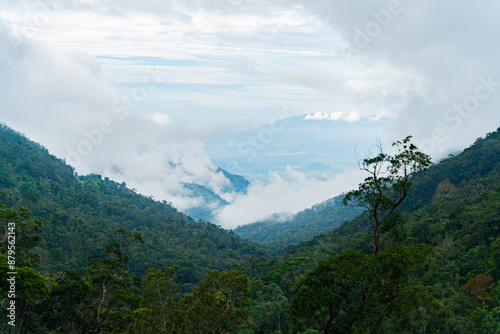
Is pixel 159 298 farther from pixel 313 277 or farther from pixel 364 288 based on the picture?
pixel 364 288

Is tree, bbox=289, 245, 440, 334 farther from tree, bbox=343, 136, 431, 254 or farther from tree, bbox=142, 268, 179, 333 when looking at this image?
tree, bbox=142, 268, 179, 333

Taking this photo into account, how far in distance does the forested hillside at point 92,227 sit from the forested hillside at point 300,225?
26614 mm

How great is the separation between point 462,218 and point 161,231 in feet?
183

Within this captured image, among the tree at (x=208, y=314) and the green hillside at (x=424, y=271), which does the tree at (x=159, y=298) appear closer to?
the tree at (x=208, y=314)

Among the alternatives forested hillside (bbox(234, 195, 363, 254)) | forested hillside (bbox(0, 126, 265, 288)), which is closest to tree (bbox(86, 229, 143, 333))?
forested hillside (bbox(0, 126, 265, 288))

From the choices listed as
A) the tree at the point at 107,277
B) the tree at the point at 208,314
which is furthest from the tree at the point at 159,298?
the tree at the point at 107,277

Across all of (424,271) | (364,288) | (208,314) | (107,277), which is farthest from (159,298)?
(424,271)

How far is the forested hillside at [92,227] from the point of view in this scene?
5319cm

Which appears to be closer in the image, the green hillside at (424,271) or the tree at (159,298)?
the green hillside at (424,271)

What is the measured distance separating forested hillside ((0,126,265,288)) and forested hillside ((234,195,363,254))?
26614 mm

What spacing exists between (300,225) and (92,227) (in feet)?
295

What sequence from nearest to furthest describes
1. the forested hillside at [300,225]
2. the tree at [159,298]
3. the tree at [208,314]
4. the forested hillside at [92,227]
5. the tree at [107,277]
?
the tree at [208,314] → the tree at [159,298] → the tree at [107,277] → the forested hillside at [92,227] → the forested hillside at [300,225]

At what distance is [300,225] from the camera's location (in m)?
140

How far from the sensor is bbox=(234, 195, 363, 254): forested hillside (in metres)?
117
